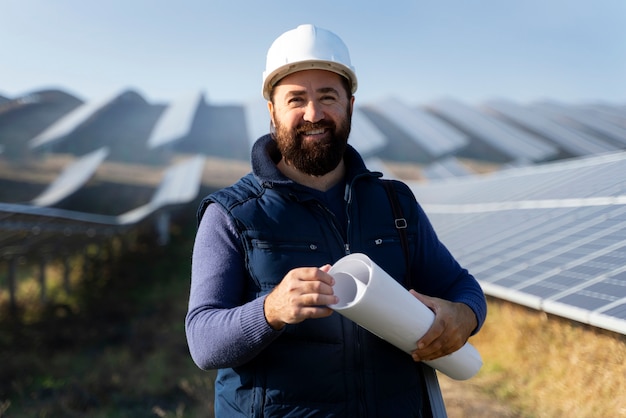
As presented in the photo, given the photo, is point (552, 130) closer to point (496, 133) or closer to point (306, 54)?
point (496, 133)

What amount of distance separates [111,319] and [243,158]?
1194 centimetres

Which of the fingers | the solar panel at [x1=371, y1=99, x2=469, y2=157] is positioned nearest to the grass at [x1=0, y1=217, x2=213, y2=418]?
the fingers

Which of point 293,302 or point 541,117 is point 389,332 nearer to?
point 293,302

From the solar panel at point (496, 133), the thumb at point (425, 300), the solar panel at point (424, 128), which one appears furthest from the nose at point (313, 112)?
the solar panel at point (496, 133)

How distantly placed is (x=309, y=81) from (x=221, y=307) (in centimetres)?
88

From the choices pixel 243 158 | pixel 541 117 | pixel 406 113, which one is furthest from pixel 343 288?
pixel 541 117

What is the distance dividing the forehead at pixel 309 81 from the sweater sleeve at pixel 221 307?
521mm

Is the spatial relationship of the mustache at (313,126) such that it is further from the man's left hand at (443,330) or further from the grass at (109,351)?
the grass at (109,351)

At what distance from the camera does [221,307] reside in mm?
1844

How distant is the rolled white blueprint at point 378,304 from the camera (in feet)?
5.66

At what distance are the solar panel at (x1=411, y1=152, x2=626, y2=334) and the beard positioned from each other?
285 cm

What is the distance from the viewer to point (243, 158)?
74.9 ft

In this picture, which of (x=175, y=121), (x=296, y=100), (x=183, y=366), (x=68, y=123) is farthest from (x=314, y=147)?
(x=175, y=121)

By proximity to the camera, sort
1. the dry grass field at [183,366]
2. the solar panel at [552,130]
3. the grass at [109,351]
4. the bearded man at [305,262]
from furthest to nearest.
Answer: the solar panel at [552,130]
the grass at [109,351]
the dry grass field at [183,366]
the bearded man at [305,262]
